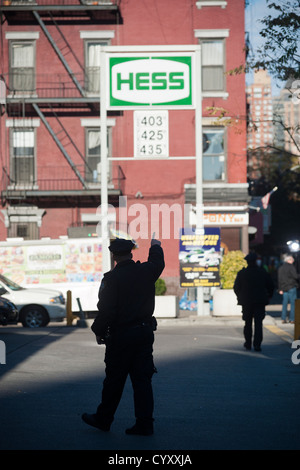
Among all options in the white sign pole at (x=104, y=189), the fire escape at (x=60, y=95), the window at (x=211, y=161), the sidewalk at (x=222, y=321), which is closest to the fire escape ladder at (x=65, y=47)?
the fire escape at (x=60, y=95)

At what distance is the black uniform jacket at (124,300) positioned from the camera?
24.8 ft

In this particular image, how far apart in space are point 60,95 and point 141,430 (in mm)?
26550

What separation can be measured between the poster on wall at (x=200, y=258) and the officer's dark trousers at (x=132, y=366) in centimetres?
1653

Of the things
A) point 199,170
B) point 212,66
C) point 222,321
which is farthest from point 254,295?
point 212,66

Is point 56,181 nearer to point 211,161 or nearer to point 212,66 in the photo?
point 211,161

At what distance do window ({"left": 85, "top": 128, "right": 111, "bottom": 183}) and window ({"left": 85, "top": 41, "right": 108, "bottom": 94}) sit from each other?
1722 millimetres

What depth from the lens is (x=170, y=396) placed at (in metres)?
10.3

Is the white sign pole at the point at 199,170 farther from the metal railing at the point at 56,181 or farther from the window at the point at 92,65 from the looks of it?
the window at the point at 92,65

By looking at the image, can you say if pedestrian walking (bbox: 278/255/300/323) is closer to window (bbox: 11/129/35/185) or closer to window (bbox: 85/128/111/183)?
window (bbox: 85/128/111/183)

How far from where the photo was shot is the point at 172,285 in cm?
3297

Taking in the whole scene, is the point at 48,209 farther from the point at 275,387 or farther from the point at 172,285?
the point at 275,387

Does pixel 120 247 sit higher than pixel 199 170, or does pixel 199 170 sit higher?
pixel 199 170

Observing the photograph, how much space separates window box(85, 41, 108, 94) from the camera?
107 feet

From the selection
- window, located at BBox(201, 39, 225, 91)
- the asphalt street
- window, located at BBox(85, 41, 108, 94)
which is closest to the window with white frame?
window, located at BBox(201, 39, 225, 91)
